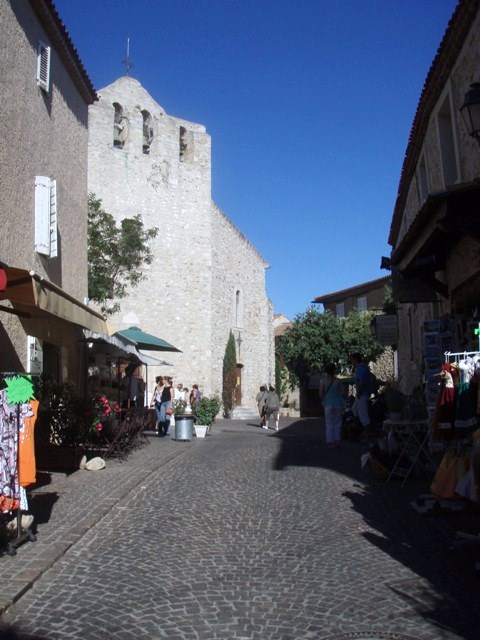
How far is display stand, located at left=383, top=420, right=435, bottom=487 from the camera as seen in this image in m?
7.99

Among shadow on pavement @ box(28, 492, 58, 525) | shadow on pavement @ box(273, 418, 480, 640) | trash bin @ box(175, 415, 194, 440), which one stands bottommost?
shadow on pavement @ box(273, 418, 480, 640)

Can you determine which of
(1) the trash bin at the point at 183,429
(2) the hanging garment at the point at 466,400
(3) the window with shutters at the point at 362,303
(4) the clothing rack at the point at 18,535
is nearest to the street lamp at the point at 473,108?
(2) the hanging garment at the point at 466,400

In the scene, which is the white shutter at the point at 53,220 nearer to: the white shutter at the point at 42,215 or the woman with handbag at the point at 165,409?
the white shutter at the point at 42,215

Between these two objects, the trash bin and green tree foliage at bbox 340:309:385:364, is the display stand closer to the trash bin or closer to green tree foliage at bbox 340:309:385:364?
the trash bin

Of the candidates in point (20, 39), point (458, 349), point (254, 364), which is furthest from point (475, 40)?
point (254, 364)

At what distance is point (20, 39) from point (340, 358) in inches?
1077

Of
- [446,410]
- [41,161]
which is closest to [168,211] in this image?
[41,161]

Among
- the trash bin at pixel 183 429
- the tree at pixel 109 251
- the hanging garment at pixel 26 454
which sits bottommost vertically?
the trash bin at pixel 183 429

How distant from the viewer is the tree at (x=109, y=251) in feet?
69.9

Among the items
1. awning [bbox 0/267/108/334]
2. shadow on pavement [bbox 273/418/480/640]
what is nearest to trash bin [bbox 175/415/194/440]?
shadow on pavement [bbox 273/418/480/640]

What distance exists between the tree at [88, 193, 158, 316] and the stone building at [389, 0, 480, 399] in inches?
473

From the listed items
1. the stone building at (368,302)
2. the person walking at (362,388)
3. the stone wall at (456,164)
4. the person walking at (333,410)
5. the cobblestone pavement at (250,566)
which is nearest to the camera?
the cobblestone pavement at (250,566)

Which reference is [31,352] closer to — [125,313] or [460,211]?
[460,211]

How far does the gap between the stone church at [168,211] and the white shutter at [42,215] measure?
1525cm
